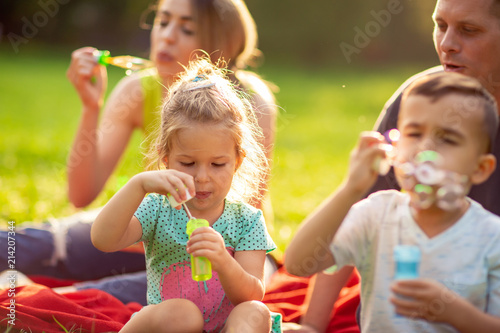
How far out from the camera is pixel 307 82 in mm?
14945

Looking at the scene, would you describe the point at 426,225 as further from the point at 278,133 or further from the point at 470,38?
the point at 278,133

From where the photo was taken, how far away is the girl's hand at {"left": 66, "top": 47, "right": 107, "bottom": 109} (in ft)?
10.2

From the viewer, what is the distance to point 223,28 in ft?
10.4

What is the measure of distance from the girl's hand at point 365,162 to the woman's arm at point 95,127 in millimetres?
1861

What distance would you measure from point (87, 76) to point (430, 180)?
200 cm

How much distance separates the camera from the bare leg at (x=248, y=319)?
74.5 inches

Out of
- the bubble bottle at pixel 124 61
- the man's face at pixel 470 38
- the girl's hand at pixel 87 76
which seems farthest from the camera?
the girl's hand at pixel 87 76

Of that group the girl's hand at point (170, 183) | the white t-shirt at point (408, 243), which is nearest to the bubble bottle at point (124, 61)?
the girl's hand at point (170, 183)

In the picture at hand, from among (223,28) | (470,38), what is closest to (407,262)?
(470,38)

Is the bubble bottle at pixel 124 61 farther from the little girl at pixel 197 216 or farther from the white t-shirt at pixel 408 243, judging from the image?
the white t-shirt at pixel 408 243

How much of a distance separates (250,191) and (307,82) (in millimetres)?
12850

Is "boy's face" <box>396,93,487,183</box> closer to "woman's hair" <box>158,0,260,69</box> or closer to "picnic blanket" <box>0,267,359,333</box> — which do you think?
"picnic blanket" <box>0,267,359,333</box>

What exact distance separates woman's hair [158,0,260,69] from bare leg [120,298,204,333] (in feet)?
4.88

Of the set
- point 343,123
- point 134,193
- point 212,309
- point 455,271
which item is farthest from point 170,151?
point 343,123
